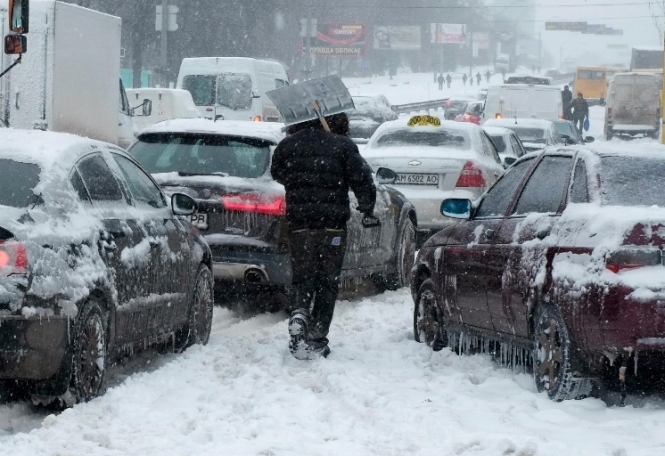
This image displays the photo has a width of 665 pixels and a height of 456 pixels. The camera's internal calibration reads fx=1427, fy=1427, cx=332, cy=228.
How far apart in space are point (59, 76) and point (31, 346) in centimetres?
1200

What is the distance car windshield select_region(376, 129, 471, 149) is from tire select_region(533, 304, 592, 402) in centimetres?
859

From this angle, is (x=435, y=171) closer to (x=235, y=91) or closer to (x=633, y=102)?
(x=235, y=91)

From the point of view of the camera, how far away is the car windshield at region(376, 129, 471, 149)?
1625 centimetres

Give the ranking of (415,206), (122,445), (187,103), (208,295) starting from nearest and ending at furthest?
(122,445) < (208,295) < (415,206) < (187,103)

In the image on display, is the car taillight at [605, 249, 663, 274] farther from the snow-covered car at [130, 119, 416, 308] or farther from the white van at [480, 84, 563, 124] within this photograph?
the white van at [480, 84, 563, 124]

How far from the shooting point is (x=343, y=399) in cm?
748

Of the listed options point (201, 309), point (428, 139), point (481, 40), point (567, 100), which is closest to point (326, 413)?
point (201, 309)

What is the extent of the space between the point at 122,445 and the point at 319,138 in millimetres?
3526

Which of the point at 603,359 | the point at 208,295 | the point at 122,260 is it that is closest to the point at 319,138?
the point at 208,295

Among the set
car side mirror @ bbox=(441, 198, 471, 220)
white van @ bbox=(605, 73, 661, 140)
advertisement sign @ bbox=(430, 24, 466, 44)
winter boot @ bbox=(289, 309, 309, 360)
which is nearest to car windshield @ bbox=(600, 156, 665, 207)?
car side mirror @ bbox=(441, 198, 471, 220)

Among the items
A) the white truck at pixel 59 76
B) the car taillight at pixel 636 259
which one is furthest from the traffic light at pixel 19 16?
the car taillight at pixel 636 259

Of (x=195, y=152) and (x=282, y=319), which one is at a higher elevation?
(x=195, y=152)

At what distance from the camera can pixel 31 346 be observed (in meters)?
6.66

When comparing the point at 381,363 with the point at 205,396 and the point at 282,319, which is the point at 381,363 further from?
the point at 282,319
